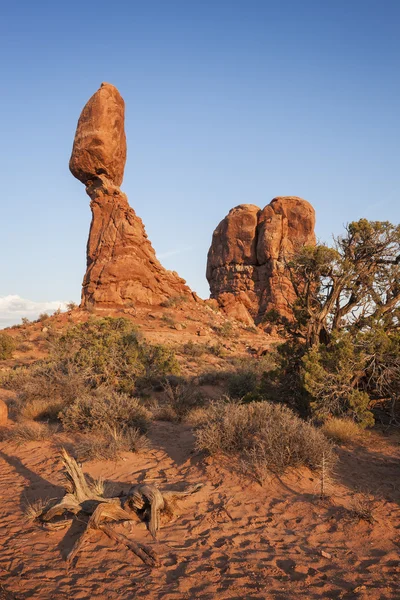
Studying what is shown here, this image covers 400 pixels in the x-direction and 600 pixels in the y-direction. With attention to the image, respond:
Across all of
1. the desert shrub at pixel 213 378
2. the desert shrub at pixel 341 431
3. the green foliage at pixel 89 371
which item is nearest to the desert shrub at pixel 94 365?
the green foliage at pixel 89 371

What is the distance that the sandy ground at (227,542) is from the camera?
377 centimetres

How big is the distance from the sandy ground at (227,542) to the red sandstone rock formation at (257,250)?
1150 inches

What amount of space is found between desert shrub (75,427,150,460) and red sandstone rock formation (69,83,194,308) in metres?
20.1

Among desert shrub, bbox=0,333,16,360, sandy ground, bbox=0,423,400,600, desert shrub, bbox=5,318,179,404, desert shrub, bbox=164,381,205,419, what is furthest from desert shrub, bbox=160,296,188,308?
sandy ground, bbox=0,423,400,600

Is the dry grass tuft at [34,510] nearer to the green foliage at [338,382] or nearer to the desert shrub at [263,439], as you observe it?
the desert shrub at [263,439]

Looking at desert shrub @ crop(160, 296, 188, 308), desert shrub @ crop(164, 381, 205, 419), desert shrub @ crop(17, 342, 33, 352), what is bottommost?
desert shrub @ crop(164, 381, 205, 419)

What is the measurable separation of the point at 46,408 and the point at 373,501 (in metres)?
7.57

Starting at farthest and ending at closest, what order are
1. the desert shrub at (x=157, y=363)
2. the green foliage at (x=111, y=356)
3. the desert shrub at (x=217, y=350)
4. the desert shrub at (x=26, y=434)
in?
the desert shrub at (x=217, y=350)
the desert shrub at (x=157, y=363)
the green foliage at (x=111, y=356)
the desert shrub at (x=26, y=434)

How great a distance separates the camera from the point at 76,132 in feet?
96.0

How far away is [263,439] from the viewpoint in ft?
21.9

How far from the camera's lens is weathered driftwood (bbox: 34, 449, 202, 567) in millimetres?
4801

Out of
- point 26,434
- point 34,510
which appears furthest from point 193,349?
point 34,510

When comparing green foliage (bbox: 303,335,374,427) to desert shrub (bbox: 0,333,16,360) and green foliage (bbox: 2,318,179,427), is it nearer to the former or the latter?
green foliage (bbox: 2,318,179,427)

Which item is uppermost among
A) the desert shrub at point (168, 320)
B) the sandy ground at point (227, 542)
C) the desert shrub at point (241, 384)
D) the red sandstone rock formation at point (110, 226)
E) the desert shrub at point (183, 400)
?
the red sandstone rock formation at point (110, 226)
